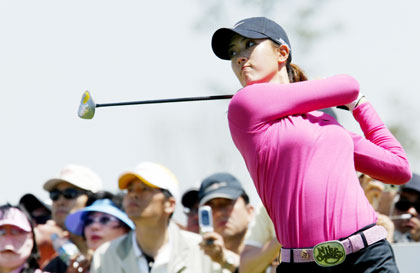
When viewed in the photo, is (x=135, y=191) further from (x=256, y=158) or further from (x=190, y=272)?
(x=256, y=158)

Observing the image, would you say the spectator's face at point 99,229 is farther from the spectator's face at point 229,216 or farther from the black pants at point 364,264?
the black pants at point 364,264

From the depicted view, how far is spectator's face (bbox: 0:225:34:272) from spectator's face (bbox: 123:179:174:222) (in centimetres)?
86

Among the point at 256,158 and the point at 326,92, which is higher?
the point at 326,92

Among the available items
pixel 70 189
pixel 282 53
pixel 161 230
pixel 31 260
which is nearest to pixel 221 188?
pixel 161 230

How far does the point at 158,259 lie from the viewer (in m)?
6.55

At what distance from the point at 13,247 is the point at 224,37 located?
357cm

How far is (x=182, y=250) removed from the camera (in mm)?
6566

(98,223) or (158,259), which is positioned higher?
(98,223)

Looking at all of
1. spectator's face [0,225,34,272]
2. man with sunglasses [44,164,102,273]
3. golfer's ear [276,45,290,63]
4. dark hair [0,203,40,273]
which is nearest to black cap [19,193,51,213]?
man with sunglasses [44,164,102,273]

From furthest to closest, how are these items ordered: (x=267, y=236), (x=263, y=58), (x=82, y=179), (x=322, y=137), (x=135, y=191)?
1. (x=82, y=179)
2. (x=135, y=191)
3. (x=267, y=236)
4. (x=263, y=58)
5. (x=322, y=137)

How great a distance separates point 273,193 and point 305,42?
53.8 ft

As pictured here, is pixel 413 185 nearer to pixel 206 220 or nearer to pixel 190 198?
pixel 206 220

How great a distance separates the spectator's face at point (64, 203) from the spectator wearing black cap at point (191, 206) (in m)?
0.98

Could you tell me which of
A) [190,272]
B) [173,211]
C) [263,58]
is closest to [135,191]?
[173,211]
